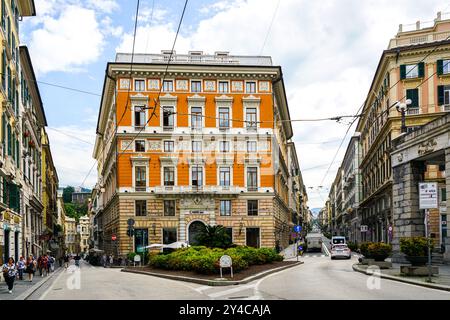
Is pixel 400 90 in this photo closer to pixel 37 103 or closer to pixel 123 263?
pixel 123 263

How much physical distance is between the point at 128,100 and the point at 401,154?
34431 millimetres

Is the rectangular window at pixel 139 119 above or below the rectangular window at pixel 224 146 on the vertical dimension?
above

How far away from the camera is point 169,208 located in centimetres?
6419

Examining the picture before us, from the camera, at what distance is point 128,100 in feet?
207

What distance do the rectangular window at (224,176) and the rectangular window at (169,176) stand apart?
5096 mm

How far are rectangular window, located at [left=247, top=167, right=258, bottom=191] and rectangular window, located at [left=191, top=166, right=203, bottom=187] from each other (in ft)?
16.8

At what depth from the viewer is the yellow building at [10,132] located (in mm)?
30859

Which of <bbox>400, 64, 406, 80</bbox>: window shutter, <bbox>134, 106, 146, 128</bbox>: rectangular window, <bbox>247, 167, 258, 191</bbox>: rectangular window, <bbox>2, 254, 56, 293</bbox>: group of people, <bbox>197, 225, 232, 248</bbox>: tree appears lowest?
<bbox>2, 254, 56, 293</bbox>: group of people

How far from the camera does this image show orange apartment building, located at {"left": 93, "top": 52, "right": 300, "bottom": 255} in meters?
63.2

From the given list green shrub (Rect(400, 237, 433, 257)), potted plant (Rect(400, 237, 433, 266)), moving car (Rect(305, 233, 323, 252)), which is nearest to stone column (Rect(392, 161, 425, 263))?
potted plant (Rect(400, 237, 433, 266))

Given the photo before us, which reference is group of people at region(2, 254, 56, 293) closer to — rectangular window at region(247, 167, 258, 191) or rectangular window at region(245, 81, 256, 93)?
rectangular window at region(247, 167, 258, 191)

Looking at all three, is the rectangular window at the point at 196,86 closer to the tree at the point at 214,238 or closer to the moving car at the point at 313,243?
the tree at the point at 214,238

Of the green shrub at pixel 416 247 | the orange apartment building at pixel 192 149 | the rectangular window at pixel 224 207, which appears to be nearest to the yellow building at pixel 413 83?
the orange apartment building at pixel 192 149
